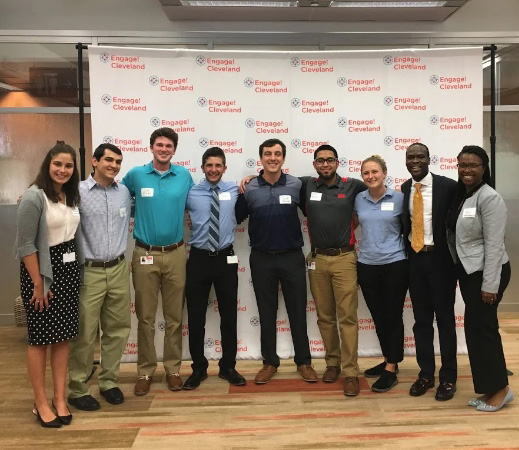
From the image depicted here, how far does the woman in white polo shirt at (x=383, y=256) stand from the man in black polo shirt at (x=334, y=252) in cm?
10

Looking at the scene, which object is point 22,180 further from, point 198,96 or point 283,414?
point 283,414

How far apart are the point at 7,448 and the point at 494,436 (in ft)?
9.27

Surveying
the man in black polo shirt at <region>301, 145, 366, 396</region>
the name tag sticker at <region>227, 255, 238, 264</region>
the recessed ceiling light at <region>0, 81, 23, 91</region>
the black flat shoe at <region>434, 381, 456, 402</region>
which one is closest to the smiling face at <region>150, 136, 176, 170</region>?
the name tag sticker at <region>227, 255, 238, 264</region>

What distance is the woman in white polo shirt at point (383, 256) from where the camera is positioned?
3.67m

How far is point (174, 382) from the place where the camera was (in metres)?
3.78

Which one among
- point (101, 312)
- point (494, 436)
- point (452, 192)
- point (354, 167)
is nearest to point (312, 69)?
point (354, 167)

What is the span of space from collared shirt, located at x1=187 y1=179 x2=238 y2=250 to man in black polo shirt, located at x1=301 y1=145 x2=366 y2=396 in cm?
60

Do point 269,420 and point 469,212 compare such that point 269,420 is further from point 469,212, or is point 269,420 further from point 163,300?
point 469,212

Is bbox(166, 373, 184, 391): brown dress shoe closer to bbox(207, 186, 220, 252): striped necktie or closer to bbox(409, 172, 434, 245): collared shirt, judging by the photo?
bbox(207, 186, 220, 252): striped necktie

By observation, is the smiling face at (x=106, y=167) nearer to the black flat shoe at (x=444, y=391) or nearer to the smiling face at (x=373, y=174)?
the smiling face at (x=373, y=174)

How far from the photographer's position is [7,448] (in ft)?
9.50

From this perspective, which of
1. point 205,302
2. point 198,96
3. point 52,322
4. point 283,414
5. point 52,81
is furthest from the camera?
point 52,81

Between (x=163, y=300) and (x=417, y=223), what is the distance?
194cm

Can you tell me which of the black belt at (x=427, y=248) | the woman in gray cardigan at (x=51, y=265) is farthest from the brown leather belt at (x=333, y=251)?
the woman in gray cardigan at (x=51, y=265)
